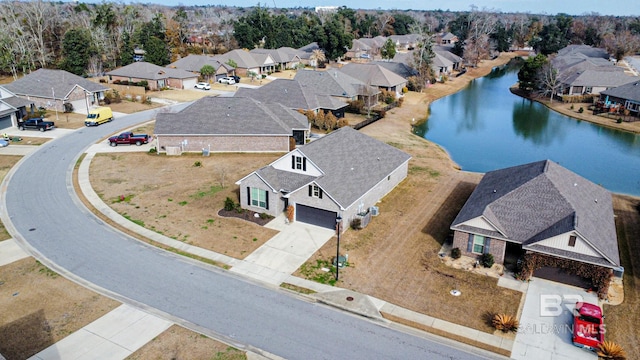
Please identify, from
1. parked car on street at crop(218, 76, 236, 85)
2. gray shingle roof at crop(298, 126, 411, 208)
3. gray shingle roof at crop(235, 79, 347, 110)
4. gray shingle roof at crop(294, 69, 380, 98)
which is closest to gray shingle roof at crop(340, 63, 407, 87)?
gray shingle roof at crop(294, 69, 380, 98)

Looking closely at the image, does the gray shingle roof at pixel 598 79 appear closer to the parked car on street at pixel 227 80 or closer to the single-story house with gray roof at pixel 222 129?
the parked car on street at pixel 227 80

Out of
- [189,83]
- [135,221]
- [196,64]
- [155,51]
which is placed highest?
[155,51]

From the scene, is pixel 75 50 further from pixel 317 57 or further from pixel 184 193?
pixel 184 193

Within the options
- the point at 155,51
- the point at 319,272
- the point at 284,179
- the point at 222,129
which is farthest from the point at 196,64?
the point at 319,272

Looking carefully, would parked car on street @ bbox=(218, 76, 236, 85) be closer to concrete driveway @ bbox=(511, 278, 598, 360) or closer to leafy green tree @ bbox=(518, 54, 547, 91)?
leafy green tree @ bbox=(518, 54, 547, 91)

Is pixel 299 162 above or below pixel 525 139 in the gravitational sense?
above

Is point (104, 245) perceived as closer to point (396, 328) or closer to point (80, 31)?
point (396, 328)
